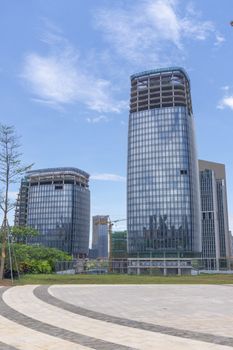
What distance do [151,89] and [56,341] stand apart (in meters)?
172

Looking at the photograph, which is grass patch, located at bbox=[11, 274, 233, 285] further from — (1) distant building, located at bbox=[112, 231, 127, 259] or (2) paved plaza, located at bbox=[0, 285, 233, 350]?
(1) distant building, located at bbox=[112, 231, 127, 259]

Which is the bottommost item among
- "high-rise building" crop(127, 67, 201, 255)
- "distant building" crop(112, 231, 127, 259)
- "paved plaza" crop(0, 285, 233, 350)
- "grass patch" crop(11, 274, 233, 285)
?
"grass patch" crop(11, 274, 233, 285)

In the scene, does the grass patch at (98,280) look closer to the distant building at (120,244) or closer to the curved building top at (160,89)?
the curved building top at (160,89)

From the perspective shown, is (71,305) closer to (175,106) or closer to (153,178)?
(153,178)

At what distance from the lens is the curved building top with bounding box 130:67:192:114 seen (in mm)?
170625

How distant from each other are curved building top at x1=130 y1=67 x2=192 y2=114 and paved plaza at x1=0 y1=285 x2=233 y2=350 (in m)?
156

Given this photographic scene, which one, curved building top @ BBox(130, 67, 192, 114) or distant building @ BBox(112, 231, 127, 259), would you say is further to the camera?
distant building @ BBox(112, 231, 127, 259)

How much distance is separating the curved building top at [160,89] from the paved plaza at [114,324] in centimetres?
15639

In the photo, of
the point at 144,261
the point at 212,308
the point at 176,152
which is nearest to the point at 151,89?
the point at 176,152

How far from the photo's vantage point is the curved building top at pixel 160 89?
560ft

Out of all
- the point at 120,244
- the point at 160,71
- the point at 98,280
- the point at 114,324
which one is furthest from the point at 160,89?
the point at 114,324

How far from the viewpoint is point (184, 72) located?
176500 mm

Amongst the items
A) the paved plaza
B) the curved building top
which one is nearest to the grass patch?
the paved plaza

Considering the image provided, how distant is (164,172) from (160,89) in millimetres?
41864
